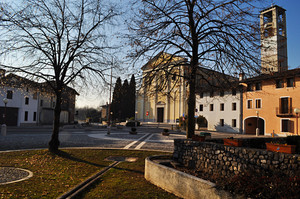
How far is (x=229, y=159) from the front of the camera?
596cm

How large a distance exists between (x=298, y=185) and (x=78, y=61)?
10.8 metres

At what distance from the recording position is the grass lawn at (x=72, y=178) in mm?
5350

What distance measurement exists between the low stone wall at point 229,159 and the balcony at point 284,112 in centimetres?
2544

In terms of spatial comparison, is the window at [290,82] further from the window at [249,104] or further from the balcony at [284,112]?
the window at [249,104]

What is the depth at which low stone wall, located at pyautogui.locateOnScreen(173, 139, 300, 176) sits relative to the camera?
4.64 m

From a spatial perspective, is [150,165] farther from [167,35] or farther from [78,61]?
[78,61]

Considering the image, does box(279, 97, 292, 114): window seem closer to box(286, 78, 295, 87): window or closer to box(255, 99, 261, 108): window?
box(286, 78, 295, 87): window

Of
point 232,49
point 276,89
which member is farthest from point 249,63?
point 276,89

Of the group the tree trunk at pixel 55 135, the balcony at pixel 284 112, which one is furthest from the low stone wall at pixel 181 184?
the balcony at pixel 284 112

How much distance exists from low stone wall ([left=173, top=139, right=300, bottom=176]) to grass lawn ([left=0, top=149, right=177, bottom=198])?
6.00 feet

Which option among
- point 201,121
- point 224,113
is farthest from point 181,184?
point 201,121

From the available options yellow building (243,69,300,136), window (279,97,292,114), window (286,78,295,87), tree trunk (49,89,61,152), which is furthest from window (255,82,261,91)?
tree trunk (49,89,61,152)

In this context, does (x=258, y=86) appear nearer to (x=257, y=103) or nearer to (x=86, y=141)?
(x=257, y=103)

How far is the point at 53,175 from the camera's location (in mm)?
6996
